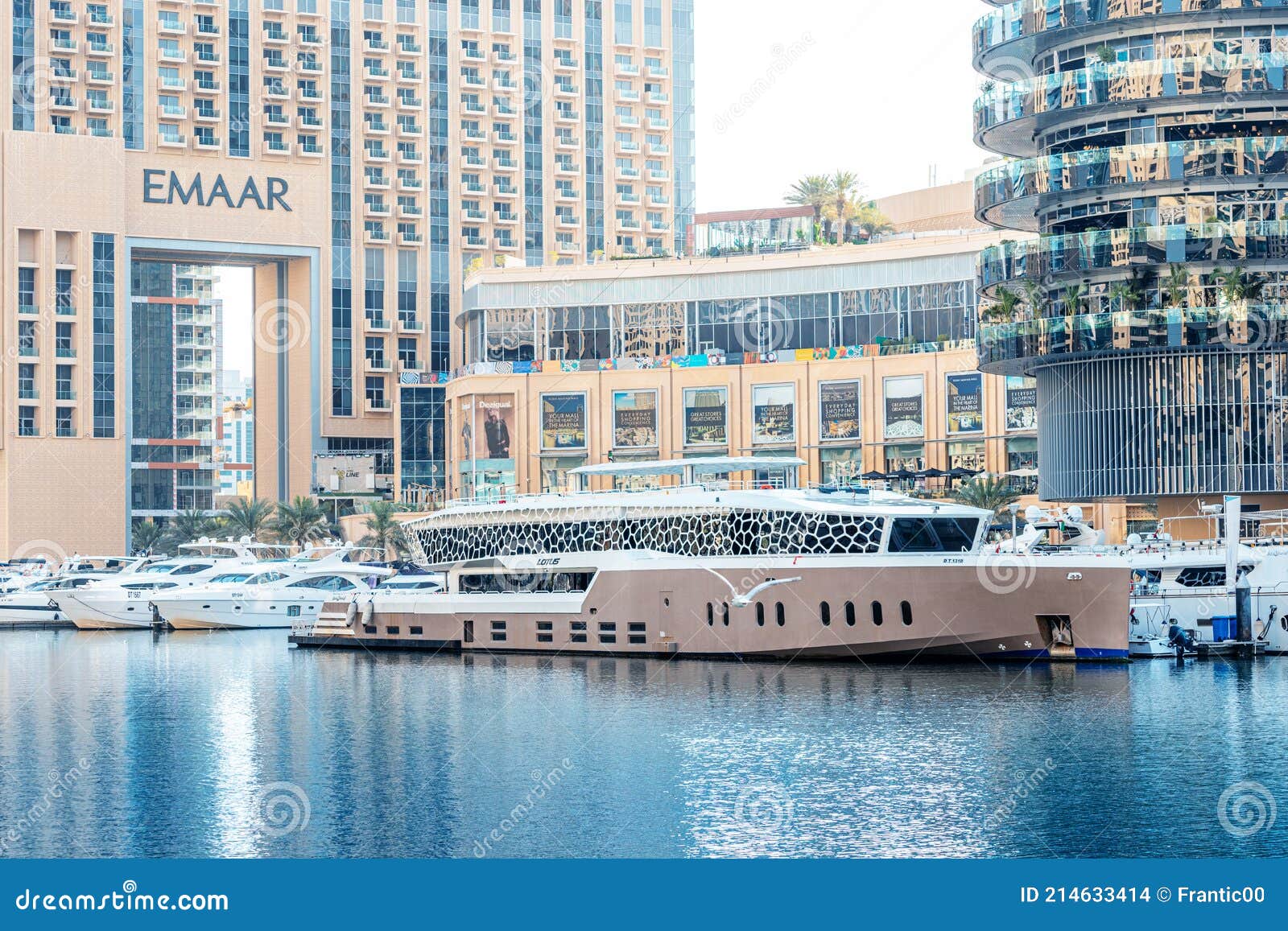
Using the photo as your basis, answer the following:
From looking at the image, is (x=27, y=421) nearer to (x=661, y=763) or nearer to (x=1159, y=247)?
(x=1159, y=247)

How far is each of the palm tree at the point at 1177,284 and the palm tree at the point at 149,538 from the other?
336ft

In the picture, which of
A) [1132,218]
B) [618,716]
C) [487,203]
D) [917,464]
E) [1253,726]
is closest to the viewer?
[1253,726]

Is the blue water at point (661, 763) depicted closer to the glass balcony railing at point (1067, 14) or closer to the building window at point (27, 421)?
the glass balcony railing at point (1067, 14)

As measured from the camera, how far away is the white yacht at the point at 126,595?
108m

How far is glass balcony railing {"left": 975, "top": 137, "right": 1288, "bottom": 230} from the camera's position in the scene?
297 ft

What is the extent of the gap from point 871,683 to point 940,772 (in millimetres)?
19517

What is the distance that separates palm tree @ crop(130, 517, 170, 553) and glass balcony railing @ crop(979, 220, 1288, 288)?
321ft

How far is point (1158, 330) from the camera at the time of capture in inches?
3654

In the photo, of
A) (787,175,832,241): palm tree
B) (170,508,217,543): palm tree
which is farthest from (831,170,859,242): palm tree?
(170,508,217,543): palm tree

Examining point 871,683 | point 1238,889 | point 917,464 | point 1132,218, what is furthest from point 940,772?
point 917,464

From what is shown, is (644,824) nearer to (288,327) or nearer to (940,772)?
(940,772)

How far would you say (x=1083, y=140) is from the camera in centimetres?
9712

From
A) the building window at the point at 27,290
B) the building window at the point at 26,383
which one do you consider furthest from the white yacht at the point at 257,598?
the building window at the point at 27,290

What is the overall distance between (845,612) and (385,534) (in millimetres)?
72304
